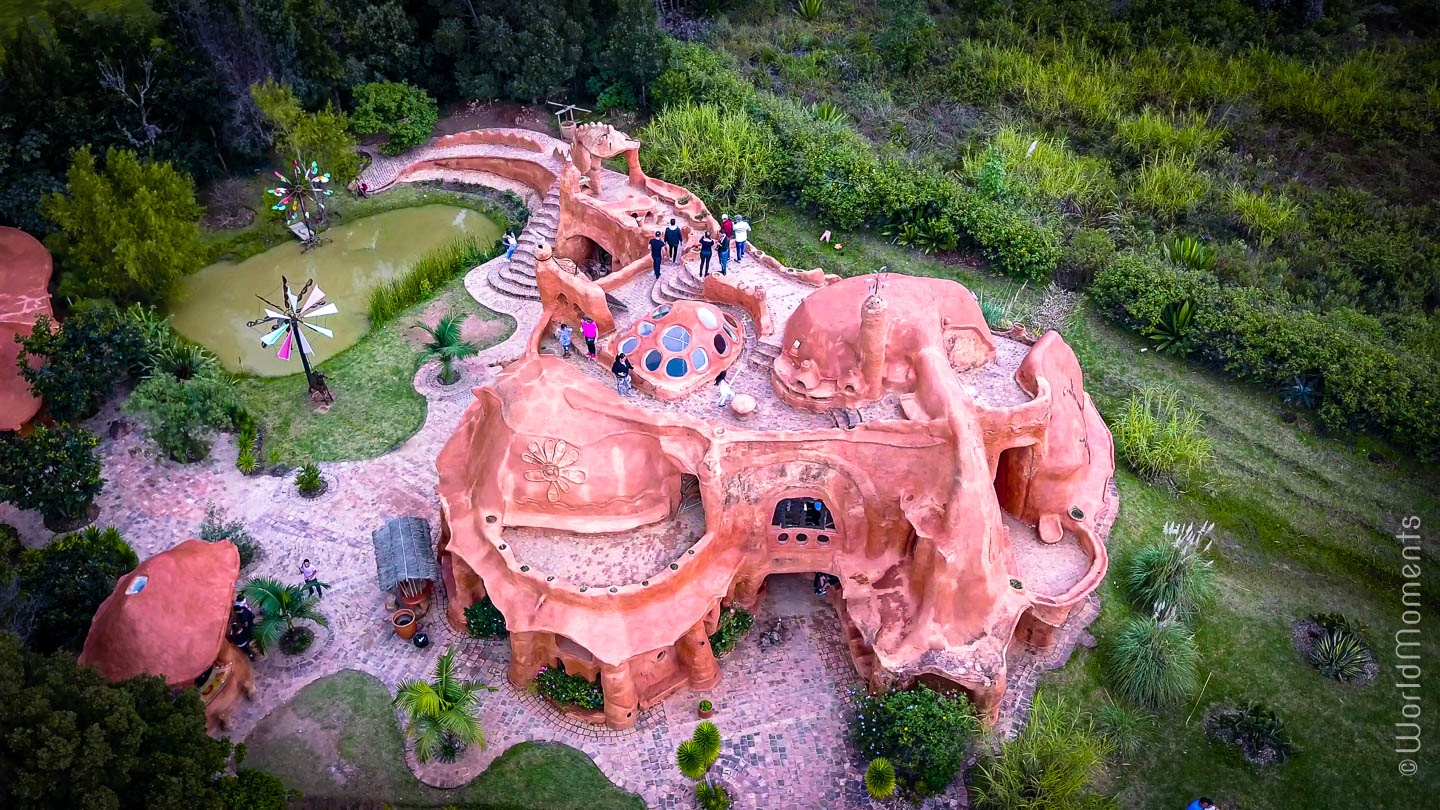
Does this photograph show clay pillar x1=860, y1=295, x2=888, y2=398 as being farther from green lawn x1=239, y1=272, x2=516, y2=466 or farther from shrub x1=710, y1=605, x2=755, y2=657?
green lawn x1=239, y1=272, x2=516, y2=466

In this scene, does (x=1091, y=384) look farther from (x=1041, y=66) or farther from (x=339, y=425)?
(x=339, y=425)

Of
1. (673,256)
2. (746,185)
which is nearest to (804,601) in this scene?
(673,256)

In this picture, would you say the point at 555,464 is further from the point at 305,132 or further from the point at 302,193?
the point at 302,193

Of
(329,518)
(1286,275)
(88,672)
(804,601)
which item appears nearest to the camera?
(88,672)

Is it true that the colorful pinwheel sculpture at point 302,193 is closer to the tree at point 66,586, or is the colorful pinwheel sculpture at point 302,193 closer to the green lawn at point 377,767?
the tree at point 66,586

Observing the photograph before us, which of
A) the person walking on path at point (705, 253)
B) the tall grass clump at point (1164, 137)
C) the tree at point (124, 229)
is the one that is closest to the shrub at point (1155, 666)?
the person walking on path at point (705, 253)

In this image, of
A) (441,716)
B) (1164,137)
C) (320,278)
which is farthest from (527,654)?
(1164,137)
